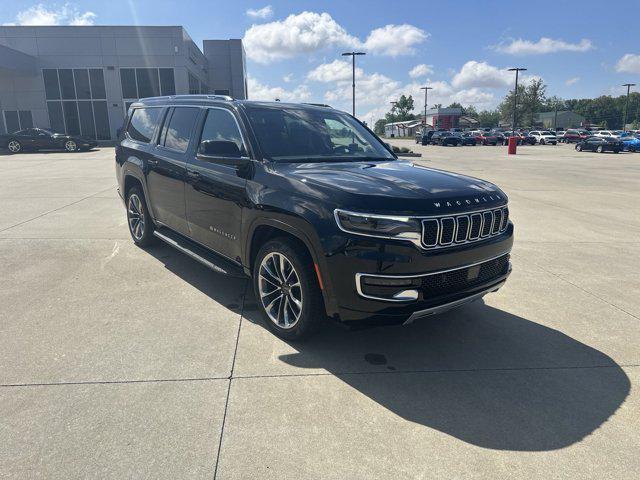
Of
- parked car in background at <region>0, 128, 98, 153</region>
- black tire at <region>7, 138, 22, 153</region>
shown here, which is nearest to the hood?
parked car in background at <region>0, 128, 98, 153</region>

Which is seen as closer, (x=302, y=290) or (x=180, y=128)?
(x=302, y=290)

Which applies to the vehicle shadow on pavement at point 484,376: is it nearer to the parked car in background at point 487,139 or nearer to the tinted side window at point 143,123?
the tinted side window at point 143,123

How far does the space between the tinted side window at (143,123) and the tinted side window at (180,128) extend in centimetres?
49

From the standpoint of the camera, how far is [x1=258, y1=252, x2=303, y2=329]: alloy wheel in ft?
11.8

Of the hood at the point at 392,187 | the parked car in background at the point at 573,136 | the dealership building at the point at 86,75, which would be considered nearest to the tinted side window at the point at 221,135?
the hood at the point at 392,187

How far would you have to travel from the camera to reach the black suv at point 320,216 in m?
3.05

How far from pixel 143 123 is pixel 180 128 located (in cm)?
130

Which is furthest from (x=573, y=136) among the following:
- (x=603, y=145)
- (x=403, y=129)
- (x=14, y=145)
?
(x=14, y=145)

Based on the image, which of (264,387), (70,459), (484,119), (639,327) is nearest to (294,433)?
(264,387)

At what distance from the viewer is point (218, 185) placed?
4250 millimetres

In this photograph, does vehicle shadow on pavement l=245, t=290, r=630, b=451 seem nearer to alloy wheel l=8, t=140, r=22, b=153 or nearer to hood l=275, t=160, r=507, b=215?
hood l=275, t=160, r=507, b=215

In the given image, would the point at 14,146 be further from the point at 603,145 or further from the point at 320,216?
the point at 603,145

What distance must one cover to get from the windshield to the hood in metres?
0.28

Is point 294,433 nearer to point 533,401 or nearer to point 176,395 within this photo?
point 176,395
